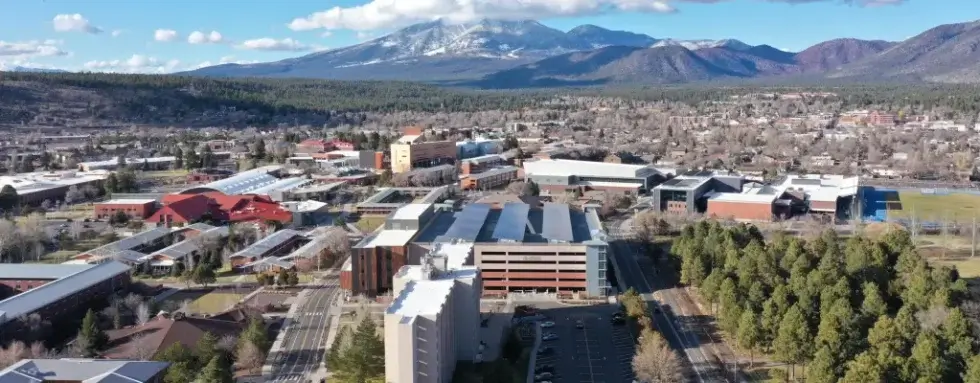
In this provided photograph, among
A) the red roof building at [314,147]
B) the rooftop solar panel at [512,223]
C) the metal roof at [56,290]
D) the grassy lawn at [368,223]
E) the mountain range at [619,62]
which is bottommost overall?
the grassy lawn at [368,223]

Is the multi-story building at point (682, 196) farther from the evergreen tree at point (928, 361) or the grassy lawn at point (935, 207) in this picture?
the evergreen tree at point (928, 361)

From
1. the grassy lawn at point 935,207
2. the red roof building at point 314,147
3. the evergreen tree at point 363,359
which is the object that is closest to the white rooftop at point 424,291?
the evergreen tree at point 363,359

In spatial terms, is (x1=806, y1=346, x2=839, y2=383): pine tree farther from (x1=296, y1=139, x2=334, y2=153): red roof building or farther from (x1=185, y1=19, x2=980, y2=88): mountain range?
(x1=185, y1=19, x2=980, y2=88): mountain range

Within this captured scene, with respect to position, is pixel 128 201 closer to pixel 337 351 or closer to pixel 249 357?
pixel 249 357

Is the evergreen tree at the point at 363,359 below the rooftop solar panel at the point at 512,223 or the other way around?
below

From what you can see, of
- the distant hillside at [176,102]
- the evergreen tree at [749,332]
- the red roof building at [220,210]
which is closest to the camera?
the evergreen tree at [749,332]

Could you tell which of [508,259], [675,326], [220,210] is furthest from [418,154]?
[675,326]
